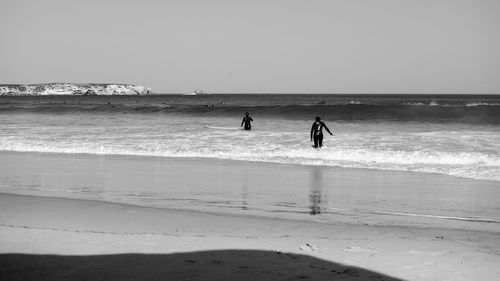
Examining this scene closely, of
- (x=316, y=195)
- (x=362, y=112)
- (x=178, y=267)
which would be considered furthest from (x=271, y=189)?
(x=362, y=112)

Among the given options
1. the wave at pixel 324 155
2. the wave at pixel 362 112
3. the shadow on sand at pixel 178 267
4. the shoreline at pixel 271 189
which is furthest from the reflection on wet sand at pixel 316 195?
the wave at pixel 362 112

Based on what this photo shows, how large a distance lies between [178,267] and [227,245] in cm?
110

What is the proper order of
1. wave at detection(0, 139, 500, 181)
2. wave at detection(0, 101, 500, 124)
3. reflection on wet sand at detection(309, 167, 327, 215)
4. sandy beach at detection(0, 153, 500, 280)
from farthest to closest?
wave at detection(0, 101, 500, 124)
wave at detection(0, 139, 500, 181)
reflection on wet sand at detection(309, 167, 327, 215)
sandy beach at detection(0, 153, 500, 280)

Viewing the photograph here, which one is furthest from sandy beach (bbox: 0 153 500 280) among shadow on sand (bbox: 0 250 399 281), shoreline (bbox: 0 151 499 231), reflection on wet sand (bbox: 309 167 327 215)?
reflection on wet sand (bbox: 309 167 327 215)

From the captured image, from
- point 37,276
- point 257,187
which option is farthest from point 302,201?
point 37,276

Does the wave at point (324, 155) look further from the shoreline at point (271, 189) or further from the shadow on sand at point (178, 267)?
the shadow on sand at point (178, 267)

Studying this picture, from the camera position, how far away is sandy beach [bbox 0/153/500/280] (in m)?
5.48

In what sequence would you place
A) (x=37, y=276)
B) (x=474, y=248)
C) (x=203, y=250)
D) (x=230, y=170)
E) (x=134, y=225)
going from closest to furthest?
(x=37, y=276) < (x=203, y=250) < (x=474, y=248) < (x=134, y=225) < (x=230, y=170)

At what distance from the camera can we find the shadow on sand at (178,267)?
17.4 ft

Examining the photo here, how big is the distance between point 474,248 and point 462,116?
156ft

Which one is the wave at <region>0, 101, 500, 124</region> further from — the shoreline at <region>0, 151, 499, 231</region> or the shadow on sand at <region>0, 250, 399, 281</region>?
the shadow on sand at <region>0, 250, 399, 281</region>

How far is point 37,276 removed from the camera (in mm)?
5270

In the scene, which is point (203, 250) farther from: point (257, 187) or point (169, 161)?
point (169, 161)

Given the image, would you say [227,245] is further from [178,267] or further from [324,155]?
[324,155]
